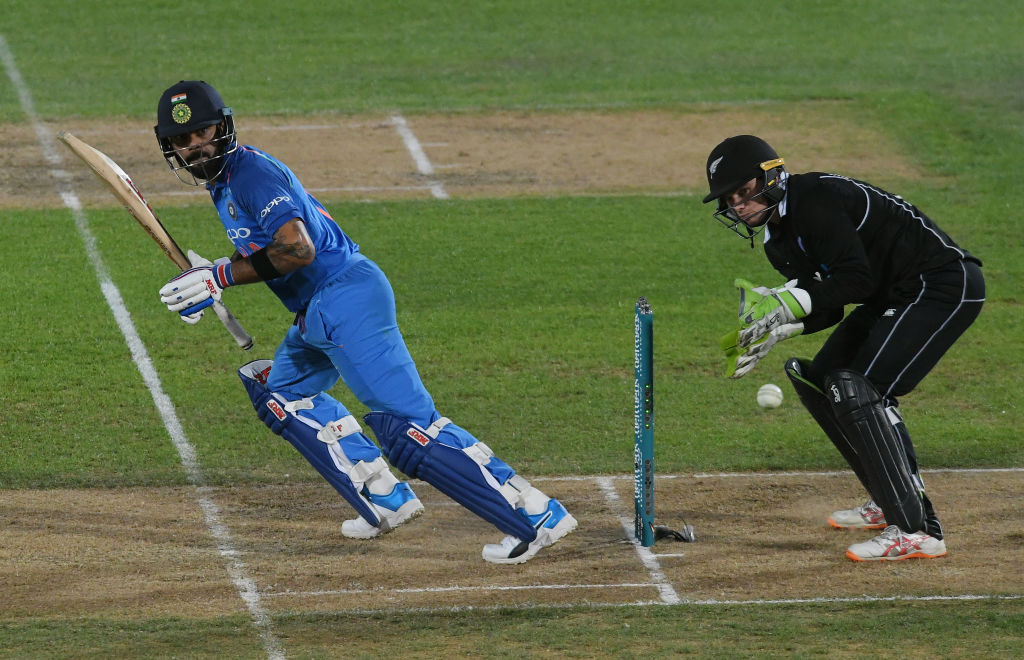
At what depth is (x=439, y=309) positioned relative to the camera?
36.2 feet

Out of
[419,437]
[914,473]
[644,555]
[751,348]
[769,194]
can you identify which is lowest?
[644,555]

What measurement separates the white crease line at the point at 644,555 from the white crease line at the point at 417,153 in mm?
6038

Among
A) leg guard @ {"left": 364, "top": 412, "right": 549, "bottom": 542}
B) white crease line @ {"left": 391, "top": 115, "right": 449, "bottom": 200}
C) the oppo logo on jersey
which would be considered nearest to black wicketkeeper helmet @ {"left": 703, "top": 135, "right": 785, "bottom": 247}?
leg guard @ {"left": 364, "top": 412, "right": 549, "bottom": 542}

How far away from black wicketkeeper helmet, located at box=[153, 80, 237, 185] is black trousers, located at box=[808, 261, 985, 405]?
10.5ft

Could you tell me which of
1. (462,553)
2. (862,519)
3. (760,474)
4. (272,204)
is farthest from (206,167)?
(862,519)

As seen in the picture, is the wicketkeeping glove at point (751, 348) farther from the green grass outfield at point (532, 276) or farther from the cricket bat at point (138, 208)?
the cricket bat at point (138, 208)

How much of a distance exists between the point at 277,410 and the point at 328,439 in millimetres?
310

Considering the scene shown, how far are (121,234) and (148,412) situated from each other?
147 inches

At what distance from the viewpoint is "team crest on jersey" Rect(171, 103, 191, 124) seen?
21.9 ft

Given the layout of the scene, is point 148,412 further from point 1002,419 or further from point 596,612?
point 1002,419

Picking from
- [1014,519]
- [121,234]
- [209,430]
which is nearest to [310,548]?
[209,430]

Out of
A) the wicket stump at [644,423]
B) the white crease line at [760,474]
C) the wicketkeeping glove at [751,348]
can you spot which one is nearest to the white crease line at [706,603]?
the wicket stump at [644,423]

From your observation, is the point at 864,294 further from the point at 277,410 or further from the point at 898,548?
the point at 277,410

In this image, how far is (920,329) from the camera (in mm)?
6727
